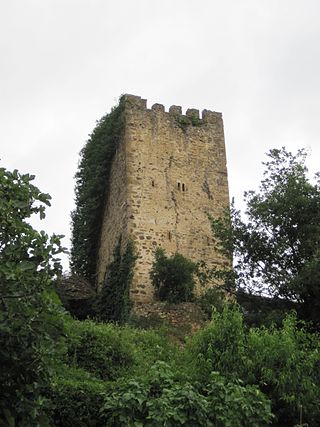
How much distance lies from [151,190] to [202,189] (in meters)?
1.96

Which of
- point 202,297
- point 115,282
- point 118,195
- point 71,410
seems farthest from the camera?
point 118,195

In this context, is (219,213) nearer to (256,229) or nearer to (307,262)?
(256,229)

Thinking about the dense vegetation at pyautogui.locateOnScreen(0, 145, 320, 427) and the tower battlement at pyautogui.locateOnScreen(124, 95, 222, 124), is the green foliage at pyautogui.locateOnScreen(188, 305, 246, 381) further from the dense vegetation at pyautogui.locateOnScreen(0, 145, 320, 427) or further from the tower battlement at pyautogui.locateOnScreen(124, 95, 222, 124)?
the tower battlement at pyautogui.locateOnScreen(124, 95, 222, 124)

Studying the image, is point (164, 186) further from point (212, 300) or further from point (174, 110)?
point (212, 300)

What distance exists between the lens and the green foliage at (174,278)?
772 inches

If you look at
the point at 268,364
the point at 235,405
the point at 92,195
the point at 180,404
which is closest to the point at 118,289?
the point at 92,195

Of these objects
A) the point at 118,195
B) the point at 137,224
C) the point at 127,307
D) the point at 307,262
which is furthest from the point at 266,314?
the point at 118,195

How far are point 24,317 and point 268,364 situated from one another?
17.2 ft

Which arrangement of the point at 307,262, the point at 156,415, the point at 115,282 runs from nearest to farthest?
the point at 156,415 → the point at 307,262 → the point at 115,282

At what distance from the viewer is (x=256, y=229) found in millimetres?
17312

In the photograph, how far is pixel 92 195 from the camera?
80.3 feet

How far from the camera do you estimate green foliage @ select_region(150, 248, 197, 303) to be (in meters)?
19.6

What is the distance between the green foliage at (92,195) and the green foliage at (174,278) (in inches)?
175

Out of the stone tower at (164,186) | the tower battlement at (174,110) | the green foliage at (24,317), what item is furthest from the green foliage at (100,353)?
the tower battlement at (174,110)
